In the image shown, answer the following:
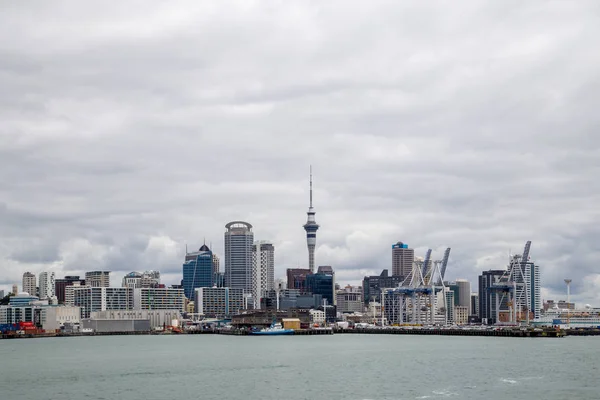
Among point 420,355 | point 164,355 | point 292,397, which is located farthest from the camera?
point 164,355

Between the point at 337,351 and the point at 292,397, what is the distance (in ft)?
228

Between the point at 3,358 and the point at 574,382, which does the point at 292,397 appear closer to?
the point at 574,382

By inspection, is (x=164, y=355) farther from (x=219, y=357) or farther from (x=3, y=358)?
(x=3, y=358)

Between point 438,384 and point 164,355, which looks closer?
point 438,384

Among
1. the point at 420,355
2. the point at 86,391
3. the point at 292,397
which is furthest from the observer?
the point at 420,355

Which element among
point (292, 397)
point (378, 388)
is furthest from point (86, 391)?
point (378, 388)

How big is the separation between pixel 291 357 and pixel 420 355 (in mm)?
19510

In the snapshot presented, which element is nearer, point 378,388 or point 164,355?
point 378,388

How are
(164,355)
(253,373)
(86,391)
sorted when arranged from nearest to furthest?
(86,391), (253,373), (164,355)

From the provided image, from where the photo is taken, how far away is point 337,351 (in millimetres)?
146500

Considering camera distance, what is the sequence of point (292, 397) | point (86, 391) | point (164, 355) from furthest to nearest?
1. point (164, 355)
2. point (86, 391)
3. point (292, 397)

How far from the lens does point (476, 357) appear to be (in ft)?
404

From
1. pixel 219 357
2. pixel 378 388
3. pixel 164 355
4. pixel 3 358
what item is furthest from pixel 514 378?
pixel 3 358

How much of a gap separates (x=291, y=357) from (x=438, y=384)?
4833 centimetres
